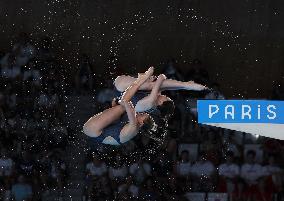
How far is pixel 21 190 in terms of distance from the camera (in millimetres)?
11914

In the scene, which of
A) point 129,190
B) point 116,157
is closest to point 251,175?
point 129,190

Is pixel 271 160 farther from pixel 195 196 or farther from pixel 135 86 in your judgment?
pixel 135 86

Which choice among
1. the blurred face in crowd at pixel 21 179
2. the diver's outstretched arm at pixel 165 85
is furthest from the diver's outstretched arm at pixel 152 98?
the blurred face in crowd at pixel 21 179

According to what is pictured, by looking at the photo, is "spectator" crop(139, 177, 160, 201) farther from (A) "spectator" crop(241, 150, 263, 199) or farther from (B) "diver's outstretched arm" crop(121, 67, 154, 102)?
(B) "diver's outstretched arm" crop(121, 67, 154, 102)

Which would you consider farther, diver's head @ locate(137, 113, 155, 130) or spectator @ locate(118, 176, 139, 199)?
spectator @ locate(118, 176, 139, 199)

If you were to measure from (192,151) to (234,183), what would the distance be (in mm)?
879

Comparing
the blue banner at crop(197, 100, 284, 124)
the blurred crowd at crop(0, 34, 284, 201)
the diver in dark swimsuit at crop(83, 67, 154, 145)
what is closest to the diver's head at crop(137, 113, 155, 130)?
the diver in dark swimsuit at crop(83, 67, 154, 145)

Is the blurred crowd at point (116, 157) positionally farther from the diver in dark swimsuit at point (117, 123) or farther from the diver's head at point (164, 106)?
the diver's head at point (164, 106)

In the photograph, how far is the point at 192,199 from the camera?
11.9 meters

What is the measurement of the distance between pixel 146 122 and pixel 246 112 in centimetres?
335

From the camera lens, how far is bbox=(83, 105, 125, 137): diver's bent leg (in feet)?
26.8

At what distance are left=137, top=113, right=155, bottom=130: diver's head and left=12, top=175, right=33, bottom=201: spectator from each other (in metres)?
4.11

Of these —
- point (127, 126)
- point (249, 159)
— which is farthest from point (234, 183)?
point (127, 126)

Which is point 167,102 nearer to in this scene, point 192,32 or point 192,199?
point 192,199
